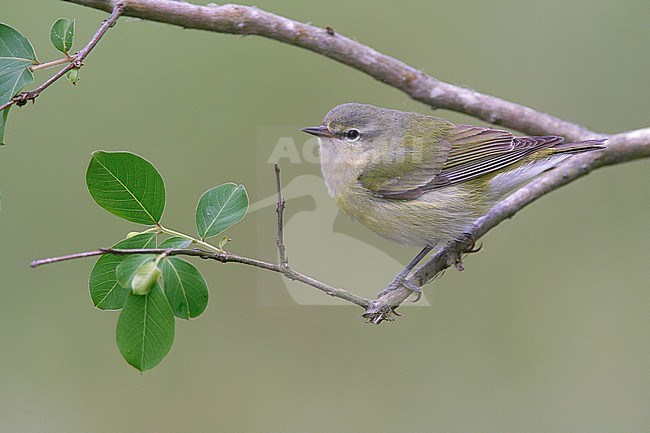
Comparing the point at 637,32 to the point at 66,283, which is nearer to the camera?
the point at 66,283

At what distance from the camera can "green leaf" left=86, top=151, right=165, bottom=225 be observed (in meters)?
2.22

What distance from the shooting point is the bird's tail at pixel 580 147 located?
3494 millimetres

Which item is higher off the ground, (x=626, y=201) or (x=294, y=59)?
(x=294, y=59)

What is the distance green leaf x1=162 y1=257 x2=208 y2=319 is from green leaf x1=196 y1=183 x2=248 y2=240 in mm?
185

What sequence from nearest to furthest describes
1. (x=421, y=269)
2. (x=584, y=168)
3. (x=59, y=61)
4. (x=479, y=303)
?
(x=59, y=61)
(x=421, y=269)
(x=584, y=168)
(x=479, y=303)

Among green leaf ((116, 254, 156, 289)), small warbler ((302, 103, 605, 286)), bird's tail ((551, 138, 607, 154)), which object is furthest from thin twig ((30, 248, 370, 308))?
bird's tail ((551, 138, 607, 154))

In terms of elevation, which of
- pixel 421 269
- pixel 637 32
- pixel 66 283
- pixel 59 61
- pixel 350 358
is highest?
pixel 637 32

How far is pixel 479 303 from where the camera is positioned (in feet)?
18.7

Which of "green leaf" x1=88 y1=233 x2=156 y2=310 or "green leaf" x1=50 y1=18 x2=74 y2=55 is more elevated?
"green leaf" x1=50 y1=18 x2=74 y2=55

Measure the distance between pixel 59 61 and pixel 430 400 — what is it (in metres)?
3.93

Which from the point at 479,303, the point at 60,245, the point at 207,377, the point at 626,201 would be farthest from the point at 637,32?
the point at 60,245

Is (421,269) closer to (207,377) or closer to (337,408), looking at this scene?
(337,408)

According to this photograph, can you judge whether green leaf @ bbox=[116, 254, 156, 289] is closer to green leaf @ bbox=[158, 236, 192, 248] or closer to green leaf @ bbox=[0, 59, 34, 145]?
green leaf @ bbox=[158, 236, 192, 248]

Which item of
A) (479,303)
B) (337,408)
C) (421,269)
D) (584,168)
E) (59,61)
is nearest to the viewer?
(59,61)
